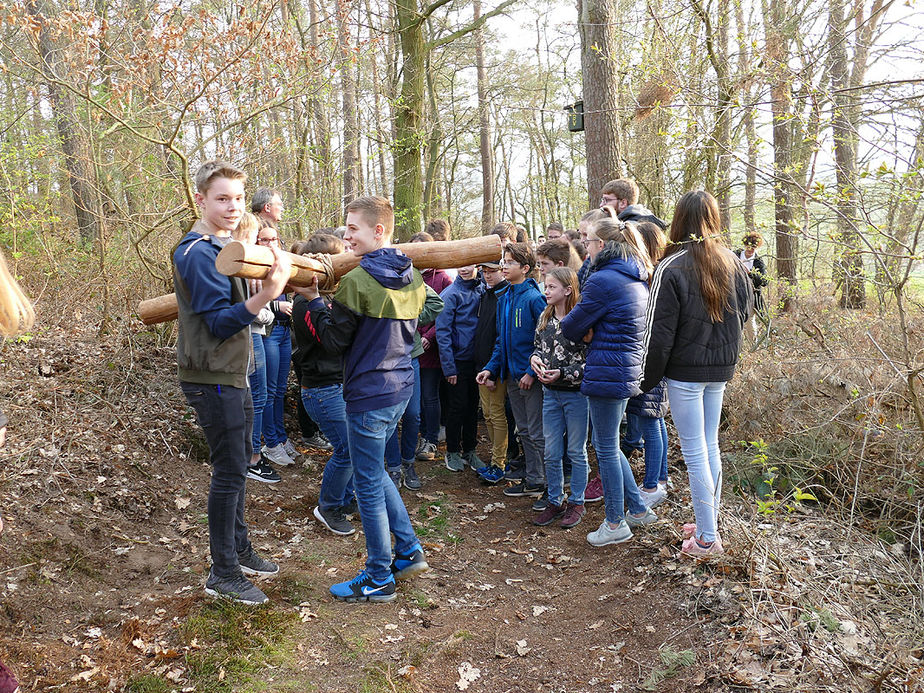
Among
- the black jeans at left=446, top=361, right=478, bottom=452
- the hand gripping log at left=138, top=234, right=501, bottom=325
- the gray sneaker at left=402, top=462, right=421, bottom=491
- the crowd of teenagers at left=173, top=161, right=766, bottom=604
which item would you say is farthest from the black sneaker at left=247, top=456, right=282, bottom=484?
the hand gripping log at left=138, top=234, right=501, bottom=325

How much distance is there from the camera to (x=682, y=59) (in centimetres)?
846

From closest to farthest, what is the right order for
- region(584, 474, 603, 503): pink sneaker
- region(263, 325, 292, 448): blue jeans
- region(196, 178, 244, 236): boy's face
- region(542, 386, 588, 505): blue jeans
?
region(196, 178, 244, 236): boy's face, region(542, 386, 588, 505): blue jeans, region(584, 474, 603, 503): pink sneaker, region(263, 325, 292, 448): blue jeans

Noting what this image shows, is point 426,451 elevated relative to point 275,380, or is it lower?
lower

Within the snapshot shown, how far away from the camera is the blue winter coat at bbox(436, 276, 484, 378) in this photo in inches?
249

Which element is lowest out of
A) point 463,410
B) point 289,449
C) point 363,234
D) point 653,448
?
point 289,449

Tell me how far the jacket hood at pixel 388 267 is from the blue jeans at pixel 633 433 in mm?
2956

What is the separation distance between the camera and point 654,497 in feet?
17.6

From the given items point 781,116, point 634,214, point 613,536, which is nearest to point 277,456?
point 613,536

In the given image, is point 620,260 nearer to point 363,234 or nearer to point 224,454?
point 363,234

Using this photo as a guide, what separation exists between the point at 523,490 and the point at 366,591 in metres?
2.34

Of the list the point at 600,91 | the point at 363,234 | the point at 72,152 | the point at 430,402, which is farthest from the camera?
the point at 72,152

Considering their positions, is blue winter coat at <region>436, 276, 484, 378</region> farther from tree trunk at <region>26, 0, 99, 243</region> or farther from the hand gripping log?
tree trunk at <region>26, 0, 99, 243</region>

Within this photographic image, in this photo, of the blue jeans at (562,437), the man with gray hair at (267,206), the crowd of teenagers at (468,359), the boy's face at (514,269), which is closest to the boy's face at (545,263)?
the crowd of teenagers at (468,359)

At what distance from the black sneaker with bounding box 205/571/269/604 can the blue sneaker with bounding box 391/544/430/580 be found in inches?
32.9
